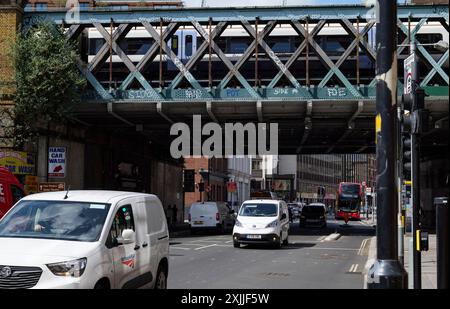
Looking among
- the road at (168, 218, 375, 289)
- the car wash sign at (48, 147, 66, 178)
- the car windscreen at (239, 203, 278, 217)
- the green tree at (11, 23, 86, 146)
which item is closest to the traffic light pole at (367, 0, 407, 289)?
the road at (168, 218, 375, 289)

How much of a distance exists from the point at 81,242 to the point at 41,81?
19008mm

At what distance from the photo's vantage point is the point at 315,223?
144ft

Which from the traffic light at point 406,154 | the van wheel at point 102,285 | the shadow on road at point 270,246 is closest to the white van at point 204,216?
the shadow on road at point 270,246

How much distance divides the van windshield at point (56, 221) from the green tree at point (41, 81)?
17386 millimetres

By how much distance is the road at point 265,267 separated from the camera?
12.6 metres

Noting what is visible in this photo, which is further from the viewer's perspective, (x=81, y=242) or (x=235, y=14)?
(x=235, y=14)

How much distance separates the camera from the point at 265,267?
1581 centimetres

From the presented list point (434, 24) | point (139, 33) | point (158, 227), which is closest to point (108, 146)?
point (139, 33)

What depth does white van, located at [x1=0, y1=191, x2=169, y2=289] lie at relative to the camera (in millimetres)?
6754

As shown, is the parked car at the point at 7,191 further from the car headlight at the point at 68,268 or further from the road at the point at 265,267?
the car headlight at the point at 68,268

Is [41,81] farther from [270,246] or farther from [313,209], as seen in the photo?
[313,209]

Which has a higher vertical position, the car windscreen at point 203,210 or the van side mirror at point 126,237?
the van side mirror at point 126,237

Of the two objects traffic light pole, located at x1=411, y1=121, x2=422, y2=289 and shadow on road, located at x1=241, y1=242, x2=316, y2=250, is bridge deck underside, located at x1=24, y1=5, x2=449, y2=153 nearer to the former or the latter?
shadow on road, located at x1=241, y1=242, x2=316, y2=250

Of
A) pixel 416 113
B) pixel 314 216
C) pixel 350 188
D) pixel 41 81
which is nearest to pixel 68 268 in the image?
pixel 416 113
